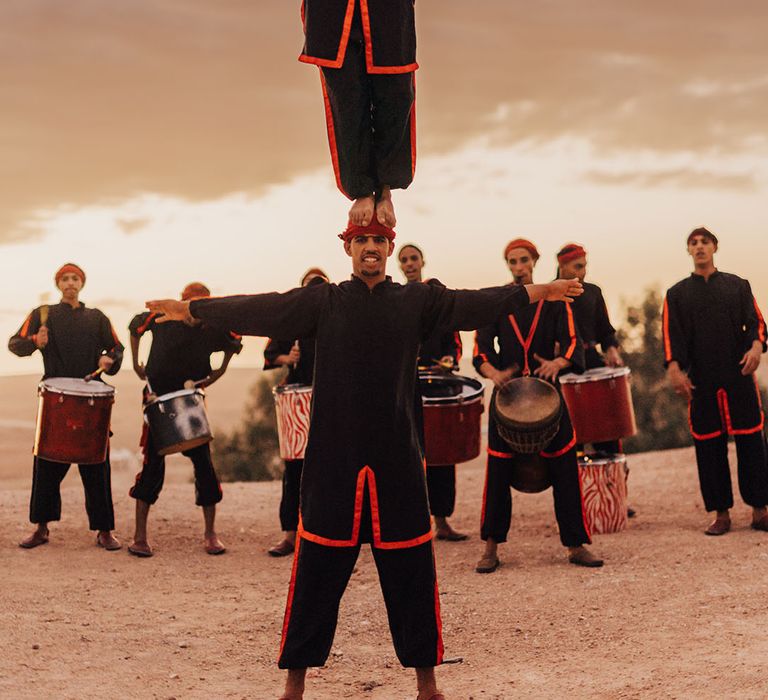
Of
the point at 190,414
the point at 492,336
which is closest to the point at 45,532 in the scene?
the point at 190,414

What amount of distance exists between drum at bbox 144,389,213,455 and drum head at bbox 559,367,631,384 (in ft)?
9.78

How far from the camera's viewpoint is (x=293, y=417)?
7.86m

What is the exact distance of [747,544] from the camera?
25.6ft

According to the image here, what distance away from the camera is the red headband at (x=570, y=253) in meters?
8.70

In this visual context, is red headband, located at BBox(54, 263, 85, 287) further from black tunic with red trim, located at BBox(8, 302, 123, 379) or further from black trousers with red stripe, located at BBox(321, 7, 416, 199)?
black trousers with red stripe, located at BBox(321, 7, 416, 199)

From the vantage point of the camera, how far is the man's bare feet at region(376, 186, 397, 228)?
4512 mm

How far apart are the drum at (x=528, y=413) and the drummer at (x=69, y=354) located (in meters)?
3.54

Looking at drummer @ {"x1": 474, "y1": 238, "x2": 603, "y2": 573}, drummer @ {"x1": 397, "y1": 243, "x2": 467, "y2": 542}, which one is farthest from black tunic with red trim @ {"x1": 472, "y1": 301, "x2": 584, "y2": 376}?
drummer @ {"x1": 397, "y1": 243, "x2": 467, "y2": 542}

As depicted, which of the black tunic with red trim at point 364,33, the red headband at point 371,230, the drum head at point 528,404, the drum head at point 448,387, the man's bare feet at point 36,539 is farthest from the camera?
the man's bare feet at point 36,539

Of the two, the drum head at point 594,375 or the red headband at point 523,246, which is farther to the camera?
the drum head at point 594,375

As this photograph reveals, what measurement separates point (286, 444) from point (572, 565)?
2425 millimetres

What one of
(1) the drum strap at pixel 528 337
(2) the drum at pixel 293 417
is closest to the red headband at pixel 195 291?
(2) the drum at pixel 293 417

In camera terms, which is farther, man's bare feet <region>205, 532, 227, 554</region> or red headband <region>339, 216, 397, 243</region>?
man's bare feet <region>205, 532, 227, 554</region>

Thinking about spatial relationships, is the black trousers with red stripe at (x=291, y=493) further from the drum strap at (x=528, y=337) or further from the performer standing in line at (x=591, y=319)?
the performer standing in line at (x=591, y=319)
